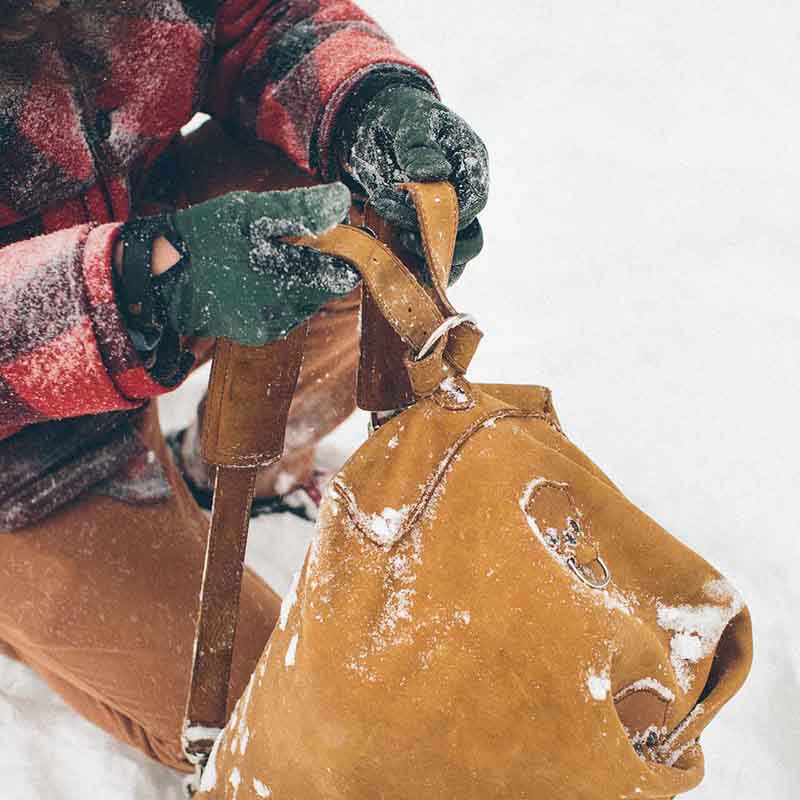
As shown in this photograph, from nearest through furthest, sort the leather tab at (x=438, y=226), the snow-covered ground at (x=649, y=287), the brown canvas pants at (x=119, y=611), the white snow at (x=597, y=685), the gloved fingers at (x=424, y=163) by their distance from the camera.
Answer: the white snow at (x=597, y=685)
the leather tab at (x=438, y=226)
the gloved fingers at (x=424, y=163)
the brown canvas pants at (x=119, y=611)
the snow-covered ground at (x=649, y=287)

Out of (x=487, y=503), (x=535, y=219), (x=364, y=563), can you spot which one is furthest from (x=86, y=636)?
(x=535, y=219)

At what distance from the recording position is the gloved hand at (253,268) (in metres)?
0.69

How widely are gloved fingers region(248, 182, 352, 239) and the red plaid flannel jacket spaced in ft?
0.43

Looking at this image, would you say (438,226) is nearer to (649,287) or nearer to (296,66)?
(296,66)

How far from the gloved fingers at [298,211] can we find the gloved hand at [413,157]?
20 cm

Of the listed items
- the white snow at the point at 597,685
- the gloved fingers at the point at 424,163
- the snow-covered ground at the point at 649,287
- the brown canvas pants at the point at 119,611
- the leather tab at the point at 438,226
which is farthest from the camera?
the snow-covered ground at the point at 649,287

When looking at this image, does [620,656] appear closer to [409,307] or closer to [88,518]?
[409,307]

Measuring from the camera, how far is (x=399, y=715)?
0.66 metres

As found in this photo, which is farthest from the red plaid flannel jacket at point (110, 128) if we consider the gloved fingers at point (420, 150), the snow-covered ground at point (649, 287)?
the snow-covered ground at point (649, 287)

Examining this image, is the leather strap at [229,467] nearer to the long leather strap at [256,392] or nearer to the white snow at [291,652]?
the long leather strap at [256,392]

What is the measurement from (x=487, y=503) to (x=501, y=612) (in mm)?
85

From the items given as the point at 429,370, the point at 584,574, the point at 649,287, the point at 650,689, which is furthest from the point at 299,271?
the point at 649,287

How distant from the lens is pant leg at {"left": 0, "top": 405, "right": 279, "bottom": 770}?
1.01 metres

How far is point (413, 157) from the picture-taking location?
893 mm
